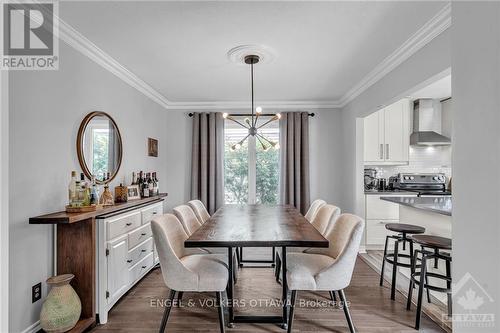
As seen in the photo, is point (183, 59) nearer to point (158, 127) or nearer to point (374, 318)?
point (158, 127)

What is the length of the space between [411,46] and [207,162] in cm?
331

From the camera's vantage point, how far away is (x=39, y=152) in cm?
202

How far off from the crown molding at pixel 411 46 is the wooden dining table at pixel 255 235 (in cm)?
194

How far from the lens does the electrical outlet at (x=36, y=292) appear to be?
76.3 inches

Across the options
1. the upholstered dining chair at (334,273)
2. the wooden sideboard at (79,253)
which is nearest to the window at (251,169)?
the upholstered dining chair at (334,273)

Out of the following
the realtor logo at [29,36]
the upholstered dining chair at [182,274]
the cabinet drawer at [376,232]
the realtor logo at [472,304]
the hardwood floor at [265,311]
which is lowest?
the hardwood floor at [265,311]

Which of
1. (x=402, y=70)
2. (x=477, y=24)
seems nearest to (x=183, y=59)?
(x=402, y=70)

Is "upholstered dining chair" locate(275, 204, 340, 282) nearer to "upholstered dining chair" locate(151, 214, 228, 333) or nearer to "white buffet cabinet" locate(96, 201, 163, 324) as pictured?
"upholstered dining chair" locate(151, 214, 228, 333)

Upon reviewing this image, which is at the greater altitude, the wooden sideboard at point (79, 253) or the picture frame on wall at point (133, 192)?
the picture frame on wall at point (133, 192)

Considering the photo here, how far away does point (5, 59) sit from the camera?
70.7 inches

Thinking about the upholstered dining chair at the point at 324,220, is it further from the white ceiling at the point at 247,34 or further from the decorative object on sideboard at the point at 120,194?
the decorative object on sideboard at the point at 120,194

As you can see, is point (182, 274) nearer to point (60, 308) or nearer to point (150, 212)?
point (60, 308)

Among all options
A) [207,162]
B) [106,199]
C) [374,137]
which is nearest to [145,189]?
[106,199]

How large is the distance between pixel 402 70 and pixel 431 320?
240cm
